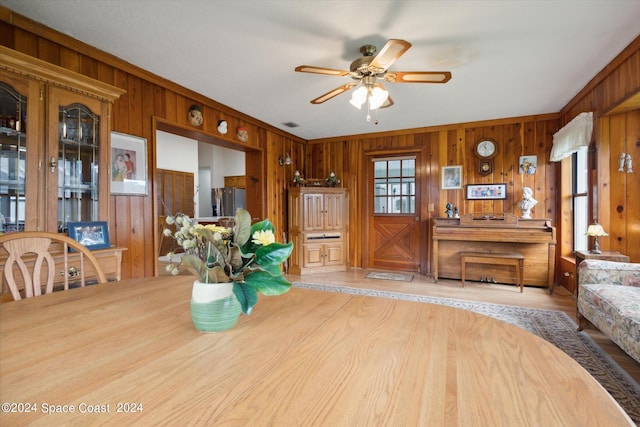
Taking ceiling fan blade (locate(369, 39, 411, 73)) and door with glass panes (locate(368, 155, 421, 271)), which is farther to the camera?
door with glass panes (locate(368, 155, 421, 271))

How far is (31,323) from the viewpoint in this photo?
0.85 metres

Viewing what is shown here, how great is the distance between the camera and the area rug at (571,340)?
5.34ft

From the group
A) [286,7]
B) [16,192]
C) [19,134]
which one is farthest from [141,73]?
[286,7]

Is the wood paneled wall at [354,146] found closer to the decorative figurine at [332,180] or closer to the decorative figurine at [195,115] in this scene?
the decorative figurine at [195,115]

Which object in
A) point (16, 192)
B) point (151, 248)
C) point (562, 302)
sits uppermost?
point (16, 192)

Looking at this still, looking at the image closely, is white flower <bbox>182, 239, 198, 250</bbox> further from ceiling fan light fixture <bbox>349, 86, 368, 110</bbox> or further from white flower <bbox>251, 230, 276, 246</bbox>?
ceiling fan light fixture <bbox>349, 86, 368, 110</bbox>

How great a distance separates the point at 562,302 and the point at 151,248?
431 cm

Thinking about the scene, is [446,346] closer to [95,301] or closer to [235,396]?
[235,396]

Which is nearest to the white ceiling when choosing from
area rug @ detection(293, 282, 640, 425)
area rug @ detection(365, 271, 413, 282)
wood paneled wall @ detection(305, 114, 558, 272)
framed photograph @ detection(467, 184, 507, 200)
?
wood paneled wall @ detection(305, 114, 558, 272)

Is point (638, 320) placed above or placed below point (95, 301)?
below

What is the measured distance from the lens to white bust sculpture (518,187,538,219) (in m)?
3.98

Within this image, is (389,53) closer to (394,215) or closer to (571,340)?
(571,340)

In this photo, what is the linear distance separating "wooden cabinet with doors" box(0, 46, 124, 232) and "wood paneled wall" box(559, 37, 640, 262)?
14.0 feet

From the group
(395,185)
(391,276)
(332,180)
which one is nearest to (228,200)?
(332,180)
